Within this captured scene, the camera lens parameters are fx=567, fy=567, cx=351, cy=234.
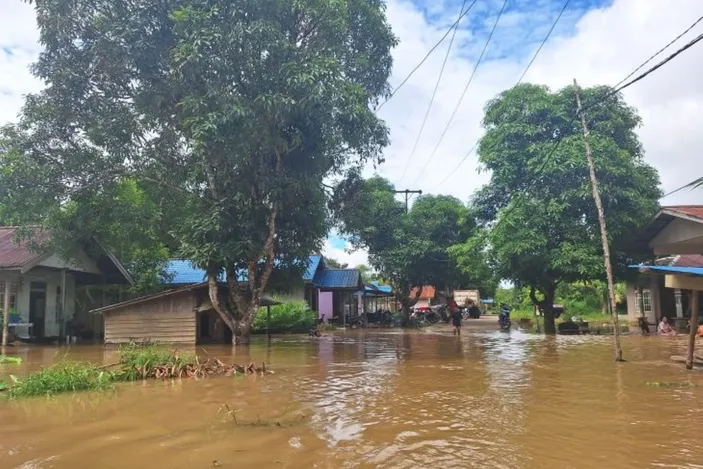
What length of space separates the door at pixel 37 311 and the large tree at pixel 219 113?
551cm

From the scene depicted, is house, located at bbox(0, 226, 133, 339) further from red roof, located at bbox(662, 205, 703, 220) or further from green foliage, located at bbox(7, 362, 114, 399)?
red roof, located at bbox(662, 205, 703, 220)

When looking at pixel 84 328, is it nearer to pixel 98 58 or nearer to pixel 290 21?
pixel 98 58

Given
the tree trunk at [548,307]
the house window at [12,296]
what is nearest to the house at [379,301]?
the tree trunk at [548,307]

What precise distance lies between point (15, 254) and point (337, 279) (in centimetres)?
1773

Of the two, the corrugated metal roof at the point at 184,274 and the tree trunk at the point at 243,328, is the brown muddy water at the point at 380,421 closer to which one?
the tree trunk at the point at 243,328

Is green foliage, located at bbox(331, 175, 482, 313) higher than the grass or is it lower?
higher

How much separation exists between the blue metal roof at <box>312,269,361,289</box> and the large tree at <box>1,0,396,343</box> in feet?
40.8

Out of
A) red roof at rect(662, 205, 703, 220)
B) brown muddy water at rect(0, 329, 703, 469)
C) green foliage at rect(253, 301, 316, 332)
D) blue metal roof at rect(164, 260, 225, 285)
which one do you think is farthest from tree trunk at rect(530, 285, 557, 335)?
blue metal roof at rect(164, 260, 225, 285)

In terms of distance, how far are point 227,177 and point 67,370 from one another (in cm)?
949

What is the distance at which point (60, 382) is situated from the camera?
9.40 metres

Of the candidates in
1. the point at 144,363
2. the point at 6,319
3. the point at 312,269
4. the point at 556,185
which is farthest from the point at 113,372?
the point at 312,269

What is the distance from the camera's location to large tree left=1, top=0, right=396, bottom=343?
51.1 feet

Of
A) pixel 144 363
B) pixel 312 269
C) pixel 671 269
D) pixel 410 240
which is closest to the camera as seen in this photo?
pixel 144 363

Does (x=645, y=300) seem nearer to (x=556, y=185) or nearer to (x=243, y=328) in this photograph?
(x=556, y=185)
